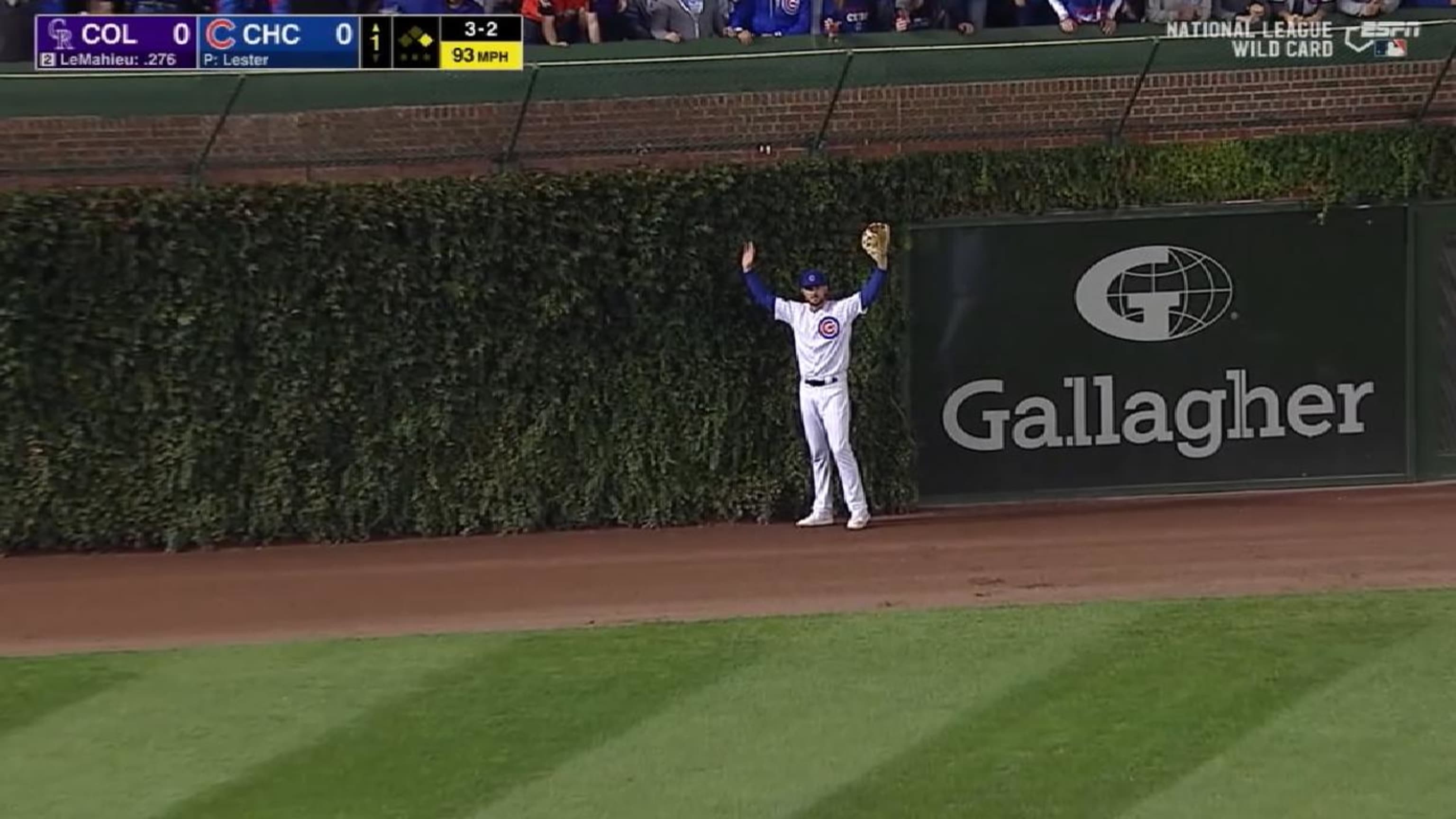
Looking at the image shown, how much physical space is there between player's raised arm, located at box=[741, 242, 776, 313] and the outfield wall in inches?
57.9

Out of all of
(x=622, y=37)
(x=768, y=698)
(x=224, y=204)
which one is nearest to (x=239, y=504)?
(x=224, y=204)

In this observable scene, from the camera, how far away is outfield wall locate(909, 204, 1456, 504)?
621 inches

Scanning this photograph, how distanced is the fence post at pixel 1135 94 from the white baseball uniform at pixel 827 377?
2921 millimetres

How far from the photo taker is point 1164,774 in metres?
8.35

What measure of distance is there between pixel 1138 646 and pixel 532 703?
3165 millimetres

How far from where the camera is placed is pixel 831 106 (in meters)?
15.9

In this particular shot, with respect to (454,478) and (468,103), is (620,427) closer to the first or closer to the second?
(454,478)

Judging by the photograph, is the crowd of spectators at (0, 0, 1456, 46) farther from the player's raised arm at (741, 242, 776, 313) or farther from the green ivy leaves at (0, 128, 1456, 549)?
the player's raised arm at (741, 242, 776, 313)

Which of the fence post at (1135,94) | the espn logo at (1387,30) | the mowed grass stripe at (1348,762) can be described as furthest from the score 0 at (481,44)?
the mowed grass stripe at (1348,762)

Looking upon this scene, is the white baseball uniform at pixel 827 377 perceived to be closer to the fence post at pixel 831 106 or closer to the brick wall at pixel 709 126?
the fence post at pixel 831 106

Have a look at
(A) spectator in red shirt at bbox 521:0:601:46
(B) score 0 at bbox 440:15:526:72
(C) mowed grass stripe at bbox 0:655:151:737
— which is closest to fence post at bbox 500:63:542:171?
(B) score 0 at bbox 440:15:526:72

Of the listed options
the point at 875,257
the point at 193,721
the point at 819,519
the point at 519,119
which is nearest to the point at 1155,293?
the point at 875,257

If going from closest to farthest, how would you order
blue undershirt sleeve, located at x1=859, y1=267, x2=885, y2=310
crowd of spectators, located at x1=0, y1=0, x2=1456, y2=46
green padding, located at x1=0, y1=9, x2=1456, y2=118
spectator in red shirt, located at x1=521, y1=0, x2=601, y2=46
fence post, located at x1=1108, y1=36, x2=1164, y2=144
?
blue undershirt sleeve, located at x1=859, y1=267, x2=885, y2=310 < green padding, located at x1=0, y1=9, x2=1456, y2=118 < fence post, located at x1=1108, y1=36, x2=1164, y2=144 < crowd of spectators, located at x1=0, y1=0, x2=1456, y2=46 < spectator in red shirt, located at x1=521, y1=0, x2=601, y2=46
